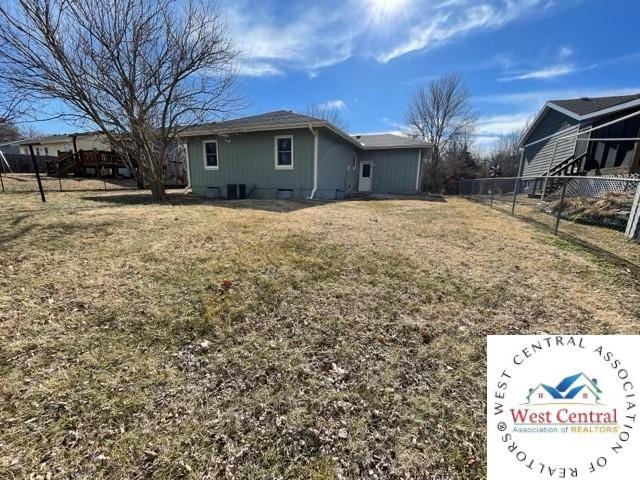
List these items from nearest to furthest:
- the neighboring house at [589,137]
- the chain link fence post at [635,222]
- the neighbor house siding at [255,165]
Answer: the chain link fence post at [635,222] < the neighboring house at [589,137] < the neighbor house siding at [255,165]

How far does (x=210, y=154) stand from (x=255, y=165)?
2.41m

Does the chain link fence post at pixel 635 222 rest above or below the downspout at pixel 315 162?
below

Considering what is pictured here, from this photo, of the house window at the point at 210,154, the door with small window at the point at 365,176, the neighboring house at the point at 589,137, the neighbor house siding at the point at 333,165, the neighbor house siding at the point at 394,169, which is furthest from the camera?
the door with small window at the point at 365,176

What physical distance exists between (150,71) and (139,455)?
33.9ft

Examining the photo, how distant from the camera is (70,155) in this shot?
59.1 ft

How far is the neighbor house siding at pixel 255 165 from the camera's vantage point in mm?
11062

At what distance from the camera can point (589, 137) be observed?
12.0 metres

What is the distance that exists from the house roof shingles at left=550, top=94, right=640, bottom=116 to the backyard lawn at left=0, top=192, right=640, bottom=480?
1225cm

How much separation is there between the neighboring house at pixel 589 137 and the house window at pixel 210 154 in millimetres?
12811

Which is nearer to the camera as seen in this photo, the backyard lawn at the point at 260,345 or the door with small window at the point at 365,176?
the backyard lawn at the point at 260,345

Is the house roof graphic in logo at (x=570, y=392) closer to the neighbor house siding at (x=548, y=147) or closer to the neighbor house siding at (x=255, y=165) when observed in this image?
the neighbor house siding at (x=255, y=165)

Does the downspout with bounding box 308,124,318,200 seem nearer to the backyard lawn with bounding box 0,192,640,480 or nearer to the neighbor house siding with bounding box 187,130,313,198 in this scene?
the neighbor house siding with bounding box 187,130,313,198

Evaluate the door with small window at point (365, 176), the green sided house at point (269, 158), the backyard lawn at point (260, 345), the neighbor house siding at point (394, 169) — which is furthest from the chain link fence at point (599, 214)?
the door with small window at point (365, 176)

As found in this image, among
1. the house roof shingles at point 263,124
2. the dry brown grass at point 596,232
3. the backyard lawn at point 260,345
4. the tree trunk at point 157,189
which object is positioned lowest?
the backyard lawn at point 260,345
